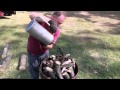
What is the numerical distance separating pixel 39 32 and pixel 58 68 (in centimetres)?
72

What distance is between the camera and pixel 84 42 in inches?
324

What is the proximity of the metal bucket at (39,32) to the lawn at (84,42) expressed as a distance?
1.94 metres

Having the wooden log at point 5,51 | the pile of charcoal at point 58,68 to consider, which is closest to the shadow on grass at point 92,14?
the wooden log at point 5,51

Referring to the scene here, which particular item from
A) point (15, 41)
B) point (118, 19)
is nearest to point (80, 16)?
point (118, 19)

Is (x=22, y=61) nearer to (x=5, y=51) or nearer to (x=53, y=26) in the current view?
(x=5, y=51)

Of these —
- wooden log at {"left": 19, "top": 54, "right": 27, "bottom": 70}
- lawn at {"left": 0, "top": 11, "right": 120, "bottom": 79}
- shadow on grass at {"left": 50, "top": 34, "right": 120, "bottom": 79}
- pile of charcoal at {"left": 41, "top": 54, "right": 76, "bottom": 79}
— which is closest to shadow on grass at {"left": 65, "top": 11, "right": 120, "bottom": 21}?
lawn at {"left": 0, "top": 11, "right": 120, "bottom": 79}

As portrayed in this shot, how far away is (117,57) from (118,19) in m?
5.19

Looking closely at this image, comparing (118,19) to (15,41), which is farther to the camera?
(118,19)

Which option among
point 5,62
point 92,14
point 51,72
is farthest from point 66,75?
point 92,14
